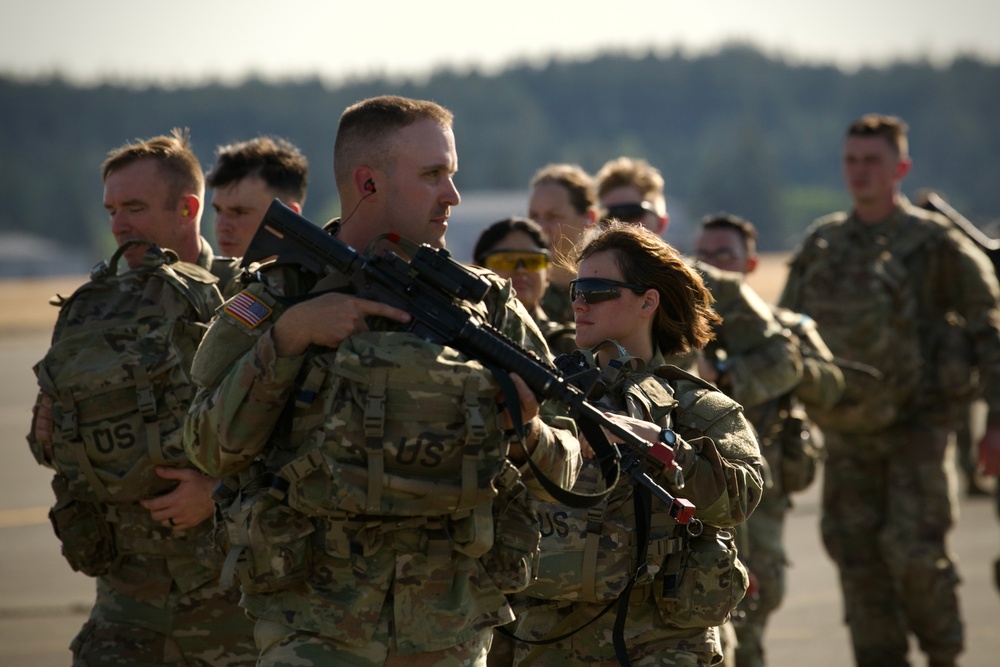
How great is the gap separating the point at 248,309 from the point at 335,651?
3.13 feet

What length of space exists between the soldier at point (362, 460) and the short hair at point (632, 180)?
404 centimetres

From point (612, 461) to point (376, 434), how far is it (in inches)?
26.3

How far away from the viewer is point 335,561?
3.67 metres

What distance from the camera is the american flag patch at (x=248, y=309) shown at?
3736 mm

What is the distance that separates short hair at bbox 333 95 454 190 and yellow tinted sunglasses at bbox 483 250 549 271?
2.24m

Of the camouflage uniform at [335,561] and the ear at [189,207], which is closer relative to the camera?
the camouflage uniform at [335,561]

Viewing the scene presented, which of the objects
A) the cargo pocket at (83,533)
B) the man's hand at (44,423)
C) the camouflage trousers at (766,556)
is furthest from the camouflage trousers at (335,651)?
the camouflage trousers at (766,556)

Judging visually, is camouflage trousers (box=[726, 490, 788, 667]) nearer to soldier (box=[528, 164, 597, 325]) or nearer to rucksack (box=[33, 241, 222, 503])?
soldier (box=[528, 164, 597, 325])

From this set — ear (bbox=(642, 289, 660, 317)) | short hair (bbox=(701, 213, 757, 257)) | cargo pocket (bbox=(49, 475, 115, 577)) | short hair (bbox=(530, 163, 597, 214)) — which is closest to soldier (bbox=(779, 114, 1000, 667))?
short hair (bbox=(701, 213, 757, 257))

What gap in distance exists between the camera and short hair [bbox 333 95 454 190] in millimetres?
3857

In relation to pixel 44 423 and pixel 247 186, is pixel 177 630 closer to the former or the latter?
pixel 44 423

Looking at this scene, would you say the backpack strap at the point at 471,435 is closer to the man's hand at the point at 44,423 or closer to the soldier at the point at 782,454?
the man's hand at the point at 44,423

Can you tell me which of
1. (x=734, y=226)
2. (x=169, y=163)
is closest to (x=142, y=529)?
(x=169, y=163)

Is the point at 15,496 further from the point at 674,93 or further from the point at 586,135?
the point at 674,93
